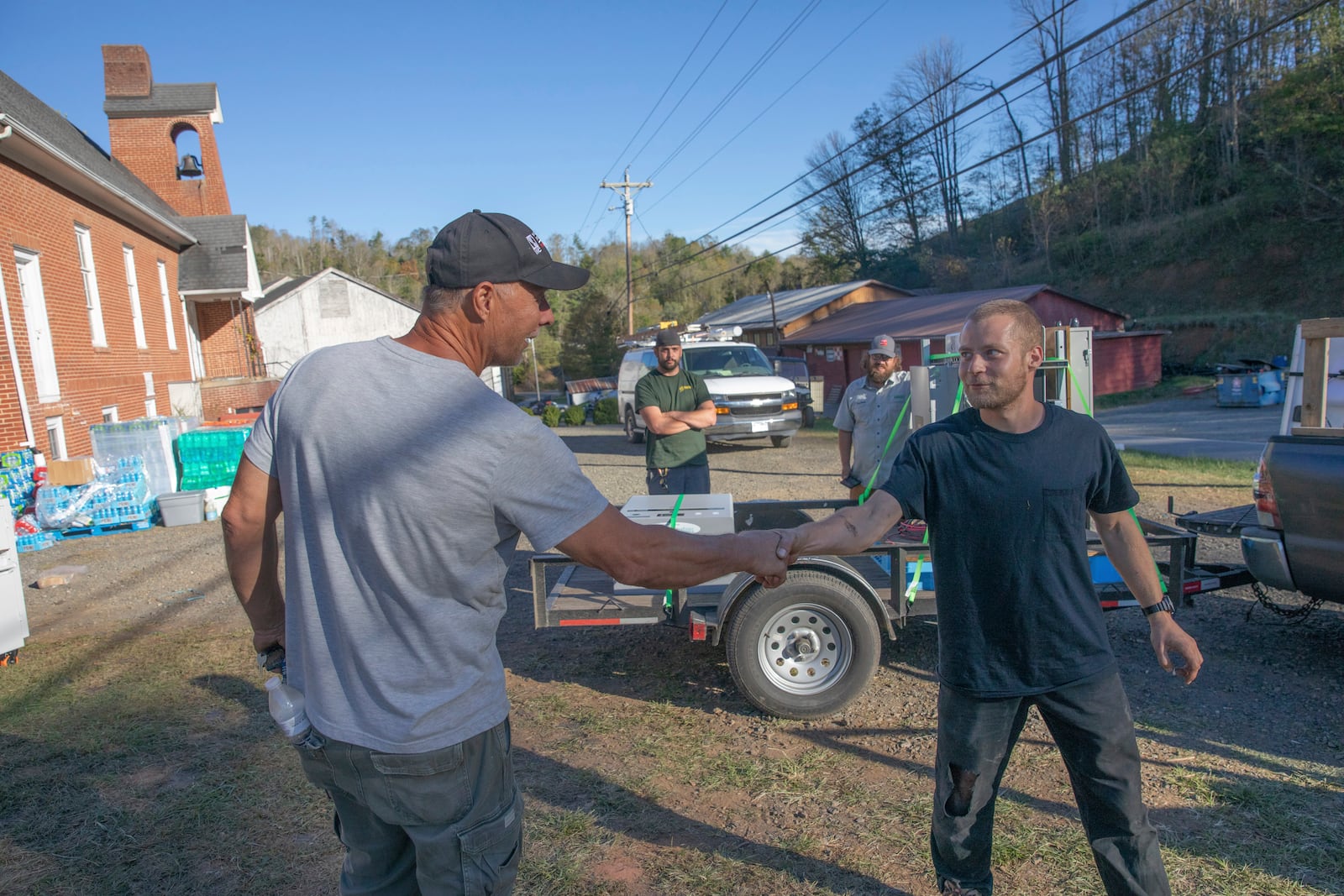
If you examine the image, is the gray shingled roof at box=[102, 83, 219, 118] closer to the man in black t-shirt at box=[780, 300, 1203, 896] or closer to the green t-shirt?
the green t-shirt

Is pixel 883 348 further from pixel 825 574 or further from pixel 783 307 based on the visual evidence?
pixel 783 307

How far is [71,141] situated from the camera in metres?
17.9

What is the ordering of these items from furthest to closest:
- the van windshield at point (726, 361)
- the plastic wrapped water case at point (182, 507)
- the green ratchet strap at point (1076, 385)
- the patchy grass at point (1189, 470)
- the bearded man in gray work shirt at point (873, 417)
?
the van windshield at point (726, 361), the plastic wrapped water case at point (182, 507), the patchy grass at point (1189, 470), the bearded man in gray work shirt at point (873, 417), the green ratchet strap at point (1076, 385)

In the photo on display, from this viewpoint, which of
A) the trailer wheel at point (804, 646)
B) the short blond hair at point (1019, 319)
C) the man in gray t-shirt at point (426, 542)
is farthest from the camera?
the trailer wheel at point (804, 646)

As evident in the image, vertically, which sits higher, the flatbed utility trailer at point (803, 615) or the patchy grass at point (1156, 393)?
Result: the flatbed utility trailer at point (803, 615)

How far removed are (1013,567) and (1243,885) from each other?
63.2 inches

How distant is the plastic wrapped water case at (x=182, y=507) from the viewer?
1080 cm

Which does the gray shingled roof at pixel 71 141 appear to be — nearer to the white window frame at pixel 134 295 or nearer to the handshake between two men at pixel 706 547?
the white window frame at pixel 134 295

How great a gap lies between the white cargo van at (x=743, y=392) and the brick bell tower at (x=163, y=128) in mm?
16246

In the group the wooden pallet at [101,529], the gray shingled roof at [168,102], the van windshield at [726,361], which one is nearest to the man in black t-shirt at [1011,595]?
the wooden pallet at [101,529]

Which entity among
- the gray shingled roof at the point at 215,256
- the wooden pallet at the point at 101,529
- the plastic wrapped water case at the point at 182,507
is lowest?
the wooden pallet at the point at 101,529

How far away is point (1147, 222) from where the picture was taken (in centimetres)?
4009

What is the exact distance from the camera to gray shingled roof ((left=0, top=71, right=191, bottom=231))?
554 inches

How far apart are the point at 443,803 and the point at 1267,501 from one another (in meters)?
4.69
